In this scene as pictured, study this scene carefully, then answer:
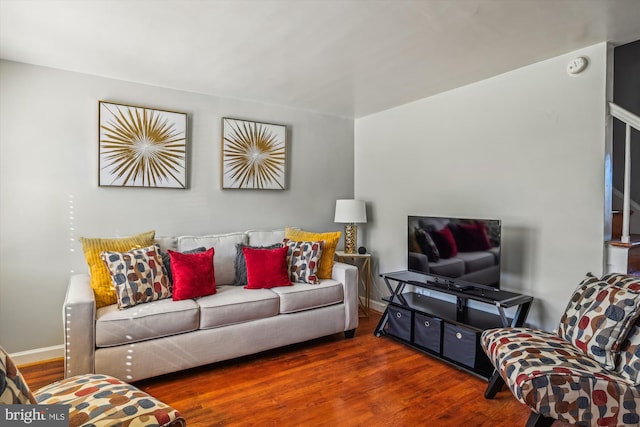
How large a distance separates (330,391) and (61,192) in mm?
2674

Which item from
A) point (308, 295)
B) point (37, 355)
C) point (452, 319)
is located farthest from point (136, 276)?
point (452, 319)

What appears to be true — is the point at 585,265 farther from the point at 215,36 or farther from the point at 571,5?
the point at 215,36

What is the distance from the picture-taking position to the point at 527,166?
281cm

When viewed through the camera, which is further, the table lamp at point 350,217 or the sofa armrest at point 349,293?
the table lamp at point 350,217

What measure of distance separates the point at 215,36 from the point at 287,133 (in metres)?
1.81

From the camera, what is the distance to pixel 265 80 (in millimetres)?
3172

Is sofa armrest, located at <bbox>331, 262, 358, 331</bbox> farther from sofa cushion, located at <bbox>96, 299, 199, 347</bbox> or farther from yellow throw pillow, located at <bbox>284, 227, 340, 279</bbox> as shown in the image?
Result: sofa cushion, located at <bbox>96, 299, 199, 347</bbox>

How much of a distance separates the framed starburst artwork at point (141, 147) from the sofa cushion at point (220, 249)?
0.59 meters

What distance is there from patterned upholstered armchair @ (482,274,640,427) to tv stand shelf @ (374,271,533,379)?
43 cm

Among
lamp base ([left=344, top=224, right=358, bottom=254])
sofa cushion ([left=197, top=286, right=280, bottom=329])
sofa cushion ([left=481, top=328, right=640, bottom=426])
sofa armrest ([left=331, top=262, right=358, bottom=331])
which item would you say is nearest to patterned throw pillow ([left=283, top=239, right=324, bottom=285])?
sofa armrest ([left=331, top=262, right=358, bottom=331])

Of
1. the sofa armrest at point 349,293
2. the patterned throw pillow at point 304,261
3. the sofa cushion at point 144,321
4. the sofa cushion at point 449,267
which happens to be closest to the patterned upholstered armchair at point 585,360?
the sofa cushion at point 449,267

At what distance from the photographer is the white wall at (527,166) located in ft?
8.10

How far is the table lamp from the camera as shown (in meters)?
4.03

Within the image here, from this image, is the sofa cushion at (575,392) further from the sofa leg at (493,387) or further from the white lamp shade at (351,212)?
the white lamp shade at (351,212)
